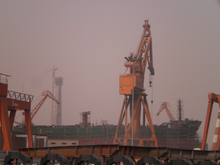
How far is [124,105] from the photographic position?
74.3 meters

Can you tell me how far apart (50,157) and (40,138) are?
4268 centimetres

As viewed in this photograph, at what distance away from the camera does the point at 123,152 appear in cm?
2428

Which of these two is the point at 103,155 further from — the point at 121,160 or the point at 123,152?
the point at 121,160

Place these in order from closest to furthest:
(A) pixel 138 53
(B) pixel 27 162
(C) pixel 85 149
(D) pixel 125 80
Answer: (B) pixel 27 162 → (C) pixel 85 149 → (D) pixel 125 80 → (A) pixel 138 53

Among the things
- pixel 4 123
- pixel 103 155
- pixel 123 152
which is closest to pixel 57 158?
pixel 103 155

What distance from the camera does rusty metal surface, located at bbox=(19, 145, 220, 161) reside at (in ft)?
78.6

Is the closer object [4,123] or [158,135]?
[4,123]

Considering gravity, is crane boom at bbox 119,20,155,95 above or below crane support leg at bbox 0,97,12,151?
above

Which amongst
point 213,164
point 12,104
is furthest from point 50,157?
point 12,104

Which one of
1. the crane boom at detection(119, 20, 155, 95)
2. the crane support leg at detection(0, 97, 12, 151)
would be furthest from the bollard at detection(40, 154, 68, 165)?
the crane boom at detection(119, 20, 155, 95)

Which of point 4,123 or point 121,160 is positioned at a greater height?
point 4,123

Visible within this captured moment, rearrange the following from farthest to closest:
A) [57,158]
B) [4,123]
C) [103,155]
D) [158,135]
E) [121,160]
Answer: [158,135] → [4,123] → [103,155] → [57,158] → [121,160]

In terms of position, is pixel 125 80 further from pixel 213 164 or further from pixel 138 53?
pixel 213 164

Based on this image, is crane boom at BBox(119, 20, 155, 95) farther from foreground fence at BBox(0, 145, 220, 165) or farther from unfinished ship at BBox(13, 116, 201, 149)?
foreground fence at BBox(0, 145, 220, 165)
